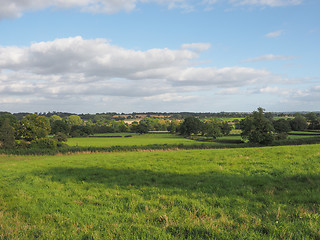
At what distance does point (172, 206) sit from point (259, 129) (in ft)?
191

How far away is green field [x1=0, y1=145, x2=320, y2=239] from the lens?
17.7 feet

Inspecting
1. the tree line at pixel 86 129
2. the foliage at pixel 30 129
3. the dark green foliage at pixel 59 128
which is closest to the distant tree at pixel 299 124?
the tree line at pixel 86 129

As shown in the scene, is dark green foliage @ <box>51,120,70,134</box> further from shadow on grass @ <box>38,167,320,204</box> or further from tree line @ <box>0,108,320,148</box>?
shadow on grass @ <box>38,167,320,204</box>

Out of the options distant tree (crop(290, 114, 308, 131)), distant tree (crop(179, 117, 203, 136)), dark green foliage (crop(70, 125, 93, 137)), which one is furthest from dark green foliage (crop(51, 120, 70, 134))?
distant tree (crop(290, 114, 308, 131))

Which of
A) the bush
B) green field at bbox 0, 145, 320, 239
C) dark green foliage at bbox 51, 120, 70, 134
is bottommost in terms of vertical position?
the bush

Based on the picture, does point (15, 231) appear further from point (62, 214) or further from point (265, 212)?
point (265, 212)

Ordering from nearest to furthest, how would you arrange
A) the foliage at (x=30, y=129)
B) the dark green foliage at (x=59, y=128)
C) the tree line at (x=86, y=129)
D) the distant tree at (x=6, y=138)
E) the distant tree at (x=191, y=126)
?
the distant tree at (x=6, y=138)
the tree line at (x=86, y=129)
the foliage at (x=30, y=129)
the distant tree at (x=191, y=126)
the dark green foliage at (x=59, y=128)

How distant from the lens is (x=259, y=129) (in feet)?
190

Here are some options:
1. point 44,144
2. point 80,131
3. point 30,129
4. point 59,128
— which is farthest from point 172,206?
point 80,131

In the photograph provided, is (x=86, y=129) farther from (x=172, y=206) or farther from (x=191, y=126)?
(x=172, y=206)

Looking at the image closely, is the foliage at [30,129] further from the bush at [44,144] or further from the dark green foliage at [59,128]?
the dark green foliage at [59,128]

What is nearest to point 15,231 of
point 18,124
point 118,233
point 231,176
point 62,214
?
point 62,214

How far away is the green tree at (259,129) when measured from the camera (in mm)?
57125

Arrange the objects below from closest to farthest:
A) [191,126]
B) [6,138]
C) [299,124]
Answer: [6,138] → [191,126] → [299,124]
